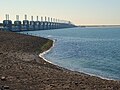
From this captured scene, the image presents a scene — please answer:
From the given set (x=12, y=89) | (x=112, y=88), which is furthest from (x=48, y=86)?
(x=112, y=88)

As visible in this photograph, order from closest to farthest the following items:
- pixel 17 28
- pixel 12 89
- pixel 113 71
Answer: pixel 12 89, pixel 113 71, pixel 17 28

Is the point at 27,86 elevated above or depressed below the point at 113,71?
above

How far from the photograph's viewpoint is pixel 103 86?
1717 centimetres

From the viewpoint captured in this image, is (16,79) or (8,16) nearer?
(16,79)

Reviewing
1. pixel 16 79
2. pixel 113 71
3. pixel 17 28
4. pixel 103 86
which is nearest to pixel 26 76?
pixel 16 79

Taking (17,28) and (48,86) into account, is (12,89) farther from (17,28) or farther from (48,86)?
(17,28)

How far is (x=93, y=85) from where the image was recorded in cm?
1739

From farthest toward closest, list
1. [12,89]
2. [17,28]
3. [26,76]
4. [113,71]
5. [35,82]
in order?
[17,28] < [113,71] < [26,76] < [35,82] < [12,89]

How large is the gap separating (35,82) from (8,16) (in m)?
180

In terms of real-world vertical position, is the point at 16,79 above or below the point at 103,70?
above

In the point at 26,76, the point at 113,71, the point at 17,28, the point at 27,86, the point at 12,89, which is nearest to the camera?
the point at 12,89

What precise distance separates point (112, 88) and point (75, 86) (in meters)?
1.95

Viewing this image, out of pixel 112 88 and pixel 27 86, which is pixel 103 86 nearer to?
pixel 112 88

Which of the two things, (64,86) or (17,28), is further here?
(17,28)
